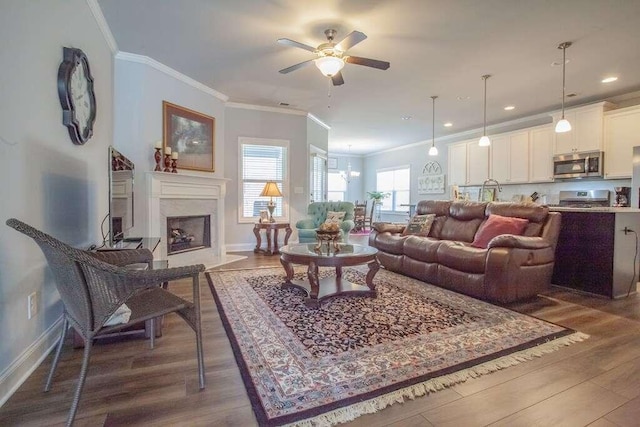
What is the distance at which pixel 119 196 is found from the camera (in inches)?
108

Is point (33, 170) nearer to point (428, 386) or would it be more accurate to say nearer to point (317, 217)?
point (428, 386)

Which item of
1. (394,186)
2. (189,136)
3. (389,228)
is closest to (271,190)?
(189,136)

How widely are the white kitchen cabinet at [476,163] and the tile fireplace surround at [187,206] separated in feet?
18.0

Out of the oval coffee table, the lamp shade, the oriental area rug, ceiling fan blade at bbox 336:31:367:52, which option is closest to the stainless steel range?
the oriental area rug

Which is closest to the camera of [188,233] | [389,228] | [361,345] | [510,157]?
[361,345]

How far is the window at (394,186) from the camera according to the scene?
993 centimetres

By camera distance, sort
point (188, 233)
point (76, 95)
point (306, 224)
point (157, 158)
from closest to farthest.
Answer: point (76, 95), point (157, 158), point (188, 233), point (306, 224)

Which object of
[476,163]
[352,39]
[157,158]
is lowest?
[157,158]

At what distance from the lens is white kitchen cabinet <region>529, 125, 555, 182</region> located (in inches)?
231

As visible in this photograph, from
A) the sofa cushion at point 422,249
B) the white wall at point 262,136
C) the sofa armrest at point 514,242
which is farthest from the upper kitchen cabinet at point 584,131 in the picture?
the white wall at point 262,136

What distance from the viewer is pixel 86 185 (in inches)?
109

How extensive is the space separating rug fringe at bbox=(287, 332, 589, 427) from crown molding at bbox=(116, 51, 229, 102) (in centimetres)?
440

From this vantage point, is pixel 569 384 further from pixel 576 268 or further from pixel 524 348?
pixel 576 268

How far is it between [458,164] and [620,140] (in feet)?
10.0
